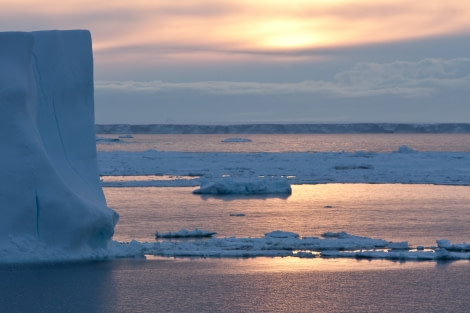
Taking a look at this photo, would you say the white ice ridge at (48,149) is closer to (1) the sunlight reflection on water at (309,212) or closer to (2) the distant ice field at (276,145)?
(1) the sunlight reflection on water at (309,212)

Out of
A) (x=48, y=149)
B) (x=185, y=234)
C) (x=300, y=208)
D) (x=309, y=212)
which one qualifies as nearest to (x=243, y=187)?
(x=300, y=208)

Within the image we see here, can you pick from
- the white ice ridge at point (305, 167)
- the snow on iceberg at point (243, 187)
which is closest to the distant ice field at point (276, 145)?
the white ice ridge at point (305, 167)

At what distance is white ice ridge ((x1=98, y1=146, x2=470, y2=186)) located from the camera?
25266 mm

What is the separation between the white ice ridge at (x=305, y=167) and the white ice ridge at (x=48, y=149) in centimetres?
1072

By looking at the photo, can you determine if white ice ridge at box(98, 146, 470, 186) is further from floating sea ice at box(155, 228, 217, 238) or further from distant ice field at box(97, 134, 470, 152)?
distant ice field at box(97, 134, 470, 152)

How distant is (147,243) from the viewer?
11914mm

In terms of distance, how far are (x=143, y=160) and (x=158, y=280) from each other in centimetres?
2389

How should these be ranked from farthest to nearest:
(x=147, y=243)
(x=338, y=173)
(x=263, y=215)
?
(x=338, y=173) < (x=263, y=215) < (x=147, y=243)

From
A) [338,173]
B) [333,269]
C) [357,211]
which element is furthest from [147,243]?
[338,173]

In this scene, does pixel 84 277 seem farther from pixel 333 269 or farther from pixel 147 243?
pixel 333 269

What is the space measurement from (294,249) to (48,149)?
3988mm

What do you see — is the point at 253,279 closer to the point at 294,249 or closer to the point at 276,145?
the point at 294,249

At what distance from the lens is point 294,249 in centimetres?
1171

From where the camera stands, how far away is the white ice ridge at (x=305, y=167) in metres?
25.3
